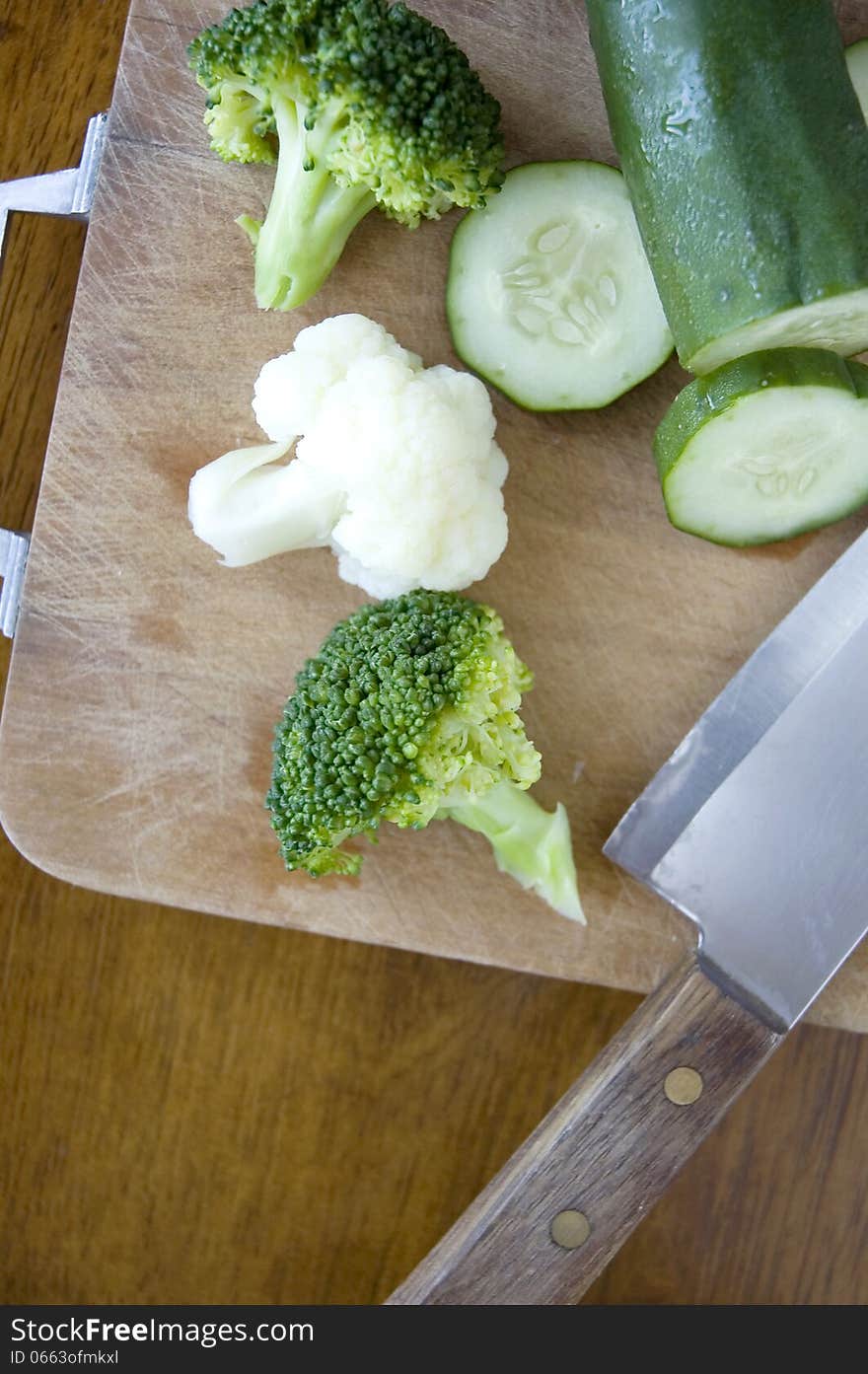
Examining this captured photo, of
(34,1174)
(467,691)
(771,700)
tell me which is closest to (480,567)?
(467,691)

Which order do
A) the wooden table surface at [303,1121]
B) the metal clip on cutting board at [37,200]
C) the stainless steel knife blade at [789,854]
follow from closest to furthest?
the stainless steel knife blade at [789,854], the metal clip on cutting board at [37,200], the wooden table surface at [303,1121]

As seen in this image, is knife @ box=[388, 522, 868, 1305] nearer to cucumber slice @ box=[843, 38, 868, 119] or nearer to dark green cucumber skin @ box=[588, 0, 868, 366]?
dark green cucumber skin @ box=[588, 0, 868, 366]

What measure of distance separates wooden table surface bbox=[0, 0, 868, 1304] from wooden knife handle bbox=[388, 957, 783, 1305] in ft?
1.07

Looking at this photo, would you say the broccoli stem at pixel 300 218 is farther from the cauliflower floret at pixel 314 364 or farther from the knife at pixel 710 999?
the knife at pixel 710 999

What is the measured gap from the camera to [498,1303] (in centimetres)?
121

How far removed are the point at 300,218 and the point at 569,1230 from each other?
1.19 metres

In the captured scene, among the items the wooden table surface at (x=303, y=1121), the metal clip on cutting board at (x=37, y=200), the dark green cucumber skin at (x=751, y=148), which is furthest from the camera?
the wooden table surface at (x=303, y=1121)

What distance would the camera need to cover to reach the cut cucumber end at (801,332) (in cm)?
→ 114

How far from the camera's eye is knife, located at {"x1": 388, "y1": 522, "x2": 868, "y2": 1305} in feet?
3.98

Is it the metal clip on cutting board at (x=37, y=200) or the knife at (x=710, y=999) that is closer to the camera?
the knife at (x=710, y=999)

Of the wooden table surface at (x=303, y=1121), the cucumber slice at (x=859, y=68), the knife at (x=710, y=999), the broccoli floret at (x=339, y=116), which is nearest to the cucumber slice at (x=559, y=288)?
the broccoli floret at (x=339, y=116)

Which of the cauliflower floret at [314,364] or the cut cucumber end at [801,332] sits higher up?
the cut cucumber end at [801,332]

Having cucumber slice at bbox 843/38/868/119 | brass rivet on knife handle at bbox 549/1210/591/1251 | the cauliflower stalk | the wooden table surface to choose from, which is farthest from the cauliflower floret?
brass rivet on knife handle at bbox 549/1210/591/1251
